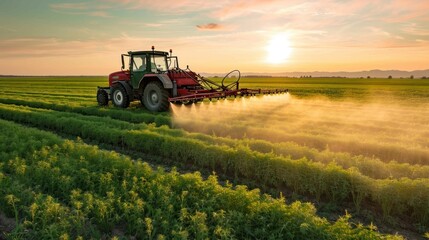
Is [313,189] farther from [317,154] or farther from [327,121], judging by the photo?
[327,121]

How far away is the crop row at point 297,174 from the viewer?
226 inches

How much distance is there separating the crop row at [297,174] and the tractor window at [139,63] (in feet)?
20.9

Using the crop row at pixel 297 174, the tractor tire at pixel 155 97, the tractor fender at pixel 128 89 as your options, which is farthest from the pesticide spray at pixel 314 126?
the tractor fender at pixel 128 89

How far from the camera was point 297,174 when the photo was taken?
671cm

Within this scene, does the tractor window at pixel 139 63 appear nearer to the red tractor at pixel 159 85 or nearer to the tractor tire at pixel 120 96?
the red tractor at pixel 159 85

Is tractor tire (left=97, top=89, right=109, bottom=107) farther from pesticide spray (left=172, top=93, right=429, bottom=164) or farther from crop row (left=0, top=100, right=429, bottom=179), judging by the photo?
crop row (left=0, top=100, right=429, bottom=179)

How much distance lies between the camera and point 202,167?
27.1ft

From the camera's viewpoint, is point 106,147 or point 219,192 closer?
point 219,192

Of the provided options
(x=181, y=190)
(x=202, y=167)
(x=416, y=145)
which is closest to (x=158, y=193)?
(x=181, y=190)

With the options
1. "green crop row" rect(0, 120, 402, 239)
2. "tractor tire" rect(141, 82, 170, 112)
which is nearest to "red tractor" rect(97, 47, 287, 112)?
"tractor tire" rect(141, 82, 170, 112)

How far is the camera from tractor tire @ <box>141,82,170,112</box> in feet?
49.2

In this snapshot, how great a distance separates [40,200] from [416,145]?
9384mm

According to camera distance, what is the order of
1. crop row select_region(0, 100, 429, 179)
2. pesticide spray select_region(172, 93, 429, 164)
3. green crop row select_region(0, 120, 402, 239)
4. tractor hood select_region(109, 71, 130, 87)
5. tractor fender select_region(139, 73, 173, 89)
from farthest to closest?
1. tractor hood select_region(109, 71, 130, 87)
2. tractor fender select_region(139, 73, 173, 89)
3. pesticide spray select_region(172, 93, 429, 164)
4. crop row select_region(0, 100, 429, 179)
5. green crop row select_region(0, 120, 402, 239)

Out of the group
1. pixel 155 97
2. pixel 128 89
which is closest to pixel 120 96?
pixel 128 89
